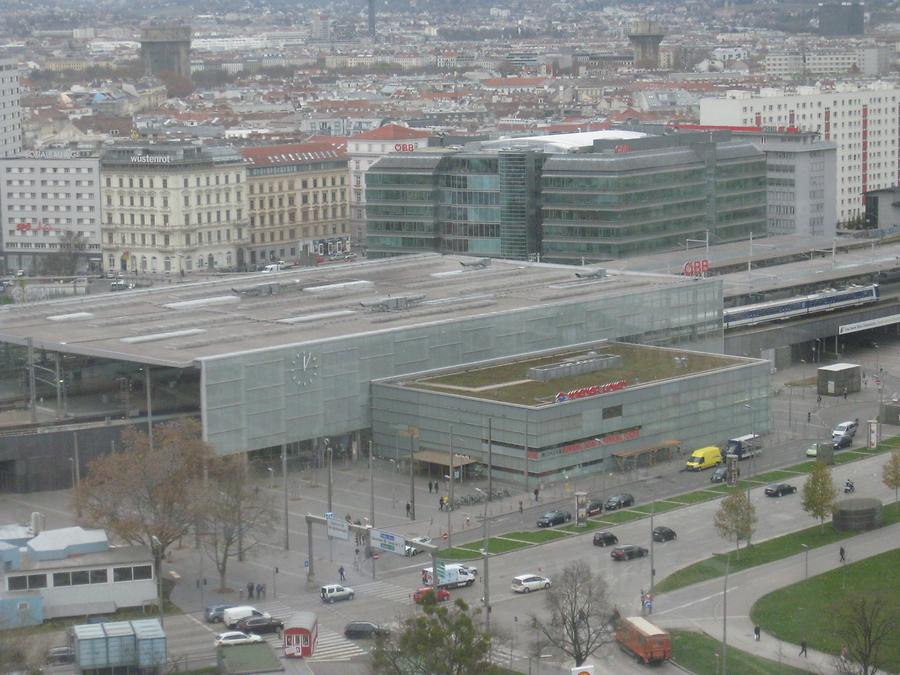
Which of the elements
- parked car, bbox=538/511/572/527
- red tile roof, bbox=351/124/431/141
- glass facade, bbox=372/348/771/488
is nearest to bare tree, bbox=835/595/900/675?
parked car, bbox=538/511/572/527

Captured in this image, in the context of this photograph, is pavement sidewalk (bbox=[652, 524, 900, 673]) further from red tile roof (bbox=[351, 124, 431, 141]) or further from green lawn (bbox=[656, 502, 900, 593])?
red tile roof (bbox=[351, 124, 431, 141])

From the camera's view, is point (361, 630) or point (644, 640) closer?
point (644, 640)

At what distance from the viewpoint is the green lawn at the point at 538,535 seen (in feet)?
177

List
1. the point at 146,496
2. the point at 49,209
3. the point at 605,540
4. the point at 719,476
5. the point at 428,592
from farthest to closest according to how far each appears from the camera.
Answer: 1. the point at 49,209
2. the point at 719,476
3. the point at 605,540
4. the point at 146,496
5. the point at 428,592

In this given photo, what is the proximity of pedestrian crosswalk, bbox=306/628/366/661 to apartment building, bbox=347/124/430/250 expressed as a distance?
77875 mm

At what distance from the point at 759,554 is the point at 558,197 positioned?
4471 cm

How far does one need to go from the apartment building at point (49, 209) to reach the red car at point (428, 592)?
6798 cm

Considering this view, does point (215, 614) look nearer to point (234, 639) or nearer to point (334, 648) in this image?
point (234, 639)

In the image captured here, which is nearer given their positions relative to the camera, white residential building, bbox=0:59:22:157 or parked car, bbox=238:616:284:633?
parked car, bbox=238:616:284:633

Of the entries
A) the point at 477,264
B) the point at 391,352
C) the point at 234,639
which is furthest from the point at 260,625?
the point at 477,264

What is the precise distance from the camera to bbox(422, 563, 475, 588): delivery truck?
49.0 metres

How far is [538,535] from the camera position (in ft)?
179

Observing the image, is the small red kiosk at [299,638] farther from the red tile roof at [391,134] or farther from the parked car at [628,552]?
the red tile roof at [391,134]

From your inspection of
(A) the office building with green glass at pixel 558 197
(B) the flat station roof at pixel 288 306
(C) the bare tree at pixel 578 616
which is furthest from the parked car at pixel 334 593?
(A) the office building with green glass at pixel 558 197
